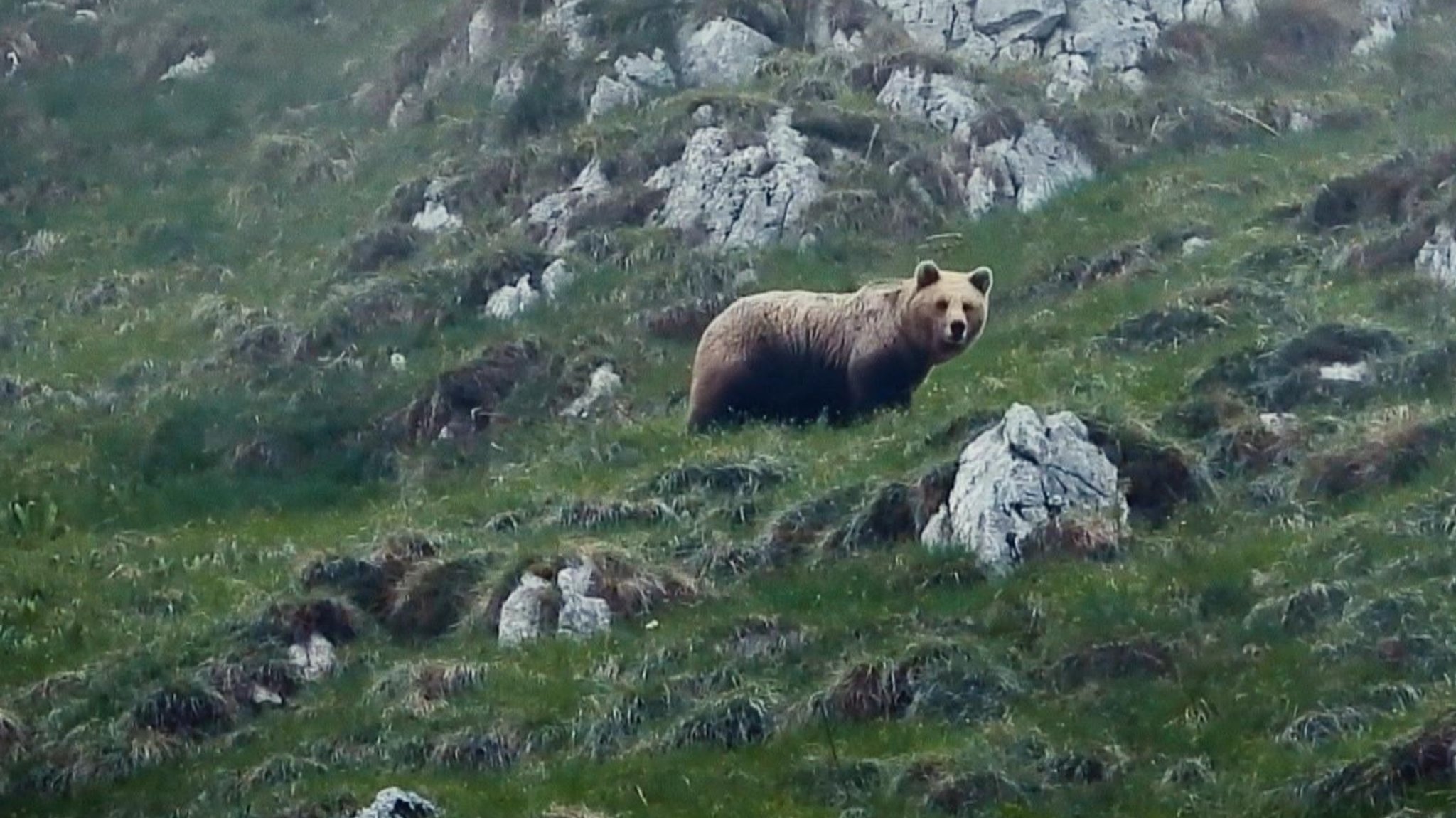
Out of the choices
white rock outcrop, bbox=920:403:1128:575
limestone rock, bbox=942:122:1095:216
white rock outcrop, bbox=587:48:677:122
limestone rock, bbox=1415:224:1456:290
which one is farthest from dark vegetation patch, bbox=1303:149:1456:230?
white rock outcrop, bbox=587:48:677:122

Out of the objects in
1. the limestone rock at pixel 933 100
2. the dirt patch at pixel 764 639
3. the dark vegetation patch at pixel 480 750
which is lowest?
the limestone rock at pixel 933 100

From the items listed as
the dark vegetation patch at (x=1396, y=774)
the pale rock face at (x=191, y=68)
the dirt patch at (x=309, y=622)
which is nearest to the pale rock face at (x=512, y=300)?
the dirt patch at (x=309, y=622)

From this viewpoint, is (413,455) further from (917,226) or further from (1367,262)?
(1367,262)

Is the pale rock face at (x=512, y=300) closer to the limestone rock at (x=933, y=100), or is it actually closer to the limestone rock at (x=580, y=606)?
the limestone rock at (x=933, y=100)

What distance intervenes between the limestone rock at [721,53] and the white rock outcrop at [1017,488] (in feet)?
51.1

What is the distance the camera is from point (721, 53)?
1355 inches

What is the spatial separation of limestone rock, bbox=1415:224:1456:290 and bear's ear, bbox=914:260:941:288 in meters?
4.92

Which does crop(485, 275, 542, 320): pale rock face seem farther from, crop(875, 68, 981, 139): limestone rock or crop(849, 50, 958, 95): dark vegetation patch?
crop(849, 50, 958, 95): dark vegetation patch

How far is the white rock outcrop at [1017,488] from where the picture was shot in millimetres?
18562

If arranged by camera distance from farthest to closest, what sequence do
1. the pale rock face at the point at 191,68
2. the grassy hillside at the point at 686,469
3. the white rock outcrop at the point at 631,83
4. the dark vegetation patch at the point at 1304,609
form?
the pale rock face at the point at 191,68 < the white rock outcrop at the point at 631,83 < the dark vegetation patch at the point at 1304,609 < the grassy hillside at the point at 686,469

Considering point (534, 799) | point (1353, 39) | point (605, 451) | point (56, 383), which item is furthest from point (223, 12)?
point (534, 799)

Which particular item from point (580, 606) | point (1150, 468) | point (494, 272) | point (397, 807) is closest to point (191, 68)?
point (494, 272)

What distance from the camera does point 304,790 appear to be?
53.7ft

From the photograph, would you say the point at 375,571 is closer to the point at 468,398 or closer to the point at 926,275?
the point at 468,398
